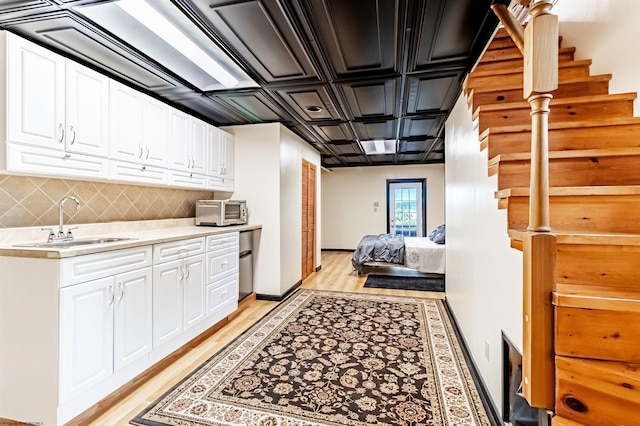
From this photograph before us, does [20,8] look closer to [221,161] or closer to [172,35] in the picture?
[172,35]

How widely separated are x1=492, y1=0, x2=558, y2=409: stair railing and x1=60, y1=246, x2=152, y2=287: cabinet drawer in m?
2.18

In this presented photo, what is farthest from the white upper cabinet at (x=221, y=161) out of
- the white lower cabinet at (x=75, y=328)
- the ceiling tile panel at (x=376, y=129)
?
the ceiling tile panel at (x=376, y=129)

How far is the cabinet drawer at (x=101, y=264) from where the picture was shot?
5.44ft

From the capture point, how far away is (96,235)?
2.54 m

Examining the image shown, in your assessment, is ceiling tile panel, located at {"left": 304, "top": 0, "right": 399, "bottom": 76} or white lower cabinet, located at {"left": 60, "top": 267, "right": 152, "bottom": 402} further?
ceiling tile panel, located at {"left": 304, "top": 0, "right": 399, "bottom": 76}

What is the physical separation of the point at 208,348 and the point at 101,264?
128 centimetres

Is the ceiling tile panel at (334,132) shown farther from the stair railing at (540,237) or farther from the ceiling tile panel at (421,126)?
the stair railing at (540,237)

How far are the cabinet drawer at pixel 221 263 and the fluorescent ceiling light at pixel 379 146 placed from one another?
314 centimetres

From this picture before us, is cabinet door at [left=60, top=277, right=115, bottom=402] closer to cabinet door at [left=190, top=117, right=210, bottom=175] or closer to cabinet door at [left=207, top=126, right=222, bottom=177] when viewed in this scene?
cabinet door at [left=190, top=117, right=210, bottom=175]

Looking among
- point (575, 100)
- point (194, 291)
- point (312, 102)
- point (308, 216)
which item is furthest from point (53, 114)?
point (308, 216)

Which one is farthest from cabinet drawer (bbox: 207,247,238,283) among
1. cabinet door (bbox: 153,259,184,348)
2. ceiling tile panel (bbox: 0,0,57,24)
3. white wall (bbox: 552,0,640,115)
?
white wall (bbox: 552,0,640,115)

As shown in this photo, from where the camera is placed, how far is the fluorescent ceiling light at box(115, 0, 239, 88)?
5.80 feet

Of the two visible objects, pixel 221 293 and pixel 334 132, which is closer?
pixel 221 293

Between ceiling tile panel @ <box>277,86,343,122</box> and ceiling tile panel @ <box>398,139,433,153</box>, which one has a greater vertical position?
ceiling tile panel @ <box>398,139,433,153</box>
